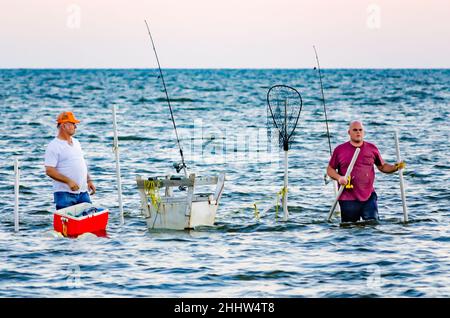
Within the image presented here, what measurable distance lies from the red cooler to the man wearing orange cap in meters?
0.13

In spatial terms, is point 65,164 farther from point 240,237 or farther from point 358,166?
point 358,166

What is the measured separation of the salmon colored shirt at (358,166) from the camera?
13.2 m

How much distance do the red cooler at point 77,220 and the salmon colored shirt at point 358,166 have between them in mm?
3341

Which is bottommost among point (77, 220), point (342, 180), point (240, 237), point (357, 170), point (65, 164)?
point (240, 237)

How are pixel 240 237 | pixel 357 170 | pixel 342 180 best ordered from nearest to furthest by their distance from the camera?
pixel 342 180 → pixel 357 170 → pixel 240 237

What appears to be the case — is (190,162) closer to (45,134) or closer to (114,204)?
(114,204)

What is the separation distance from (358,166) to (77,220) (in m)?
3.89

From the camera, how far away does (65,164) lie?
42.2 feet

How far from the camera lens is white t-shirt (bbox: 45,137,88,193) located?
41.9 feet

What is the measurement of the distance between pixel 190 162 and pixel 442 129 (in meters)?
14.0

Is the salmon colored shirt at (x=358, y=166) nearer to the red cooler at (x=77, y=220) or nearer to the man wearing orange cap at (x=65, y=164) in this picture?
the red cooler at (x=77, y=220)

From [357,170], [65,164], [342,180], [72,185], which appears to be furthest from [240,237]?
[65,164]

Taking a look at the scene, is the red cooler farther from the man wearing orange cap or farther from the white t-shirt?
the white t-shirt

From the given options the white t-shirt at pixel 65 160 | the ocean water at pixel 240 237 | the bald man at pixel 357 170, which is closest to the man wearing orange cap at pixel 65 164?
the white t-shirt at pixel 65 160
